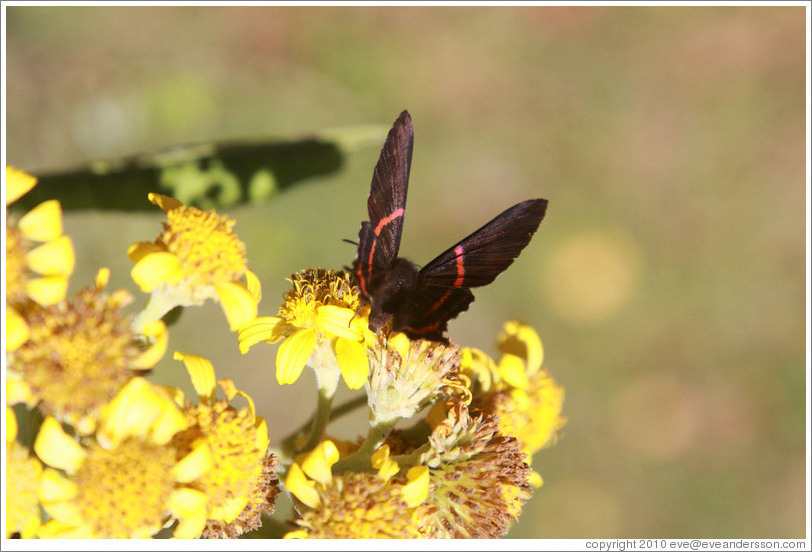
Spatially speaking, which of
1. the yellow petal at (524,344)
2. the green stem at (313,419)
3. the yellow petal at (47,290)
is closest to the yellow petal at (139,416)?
the yellow petal at (47,290)

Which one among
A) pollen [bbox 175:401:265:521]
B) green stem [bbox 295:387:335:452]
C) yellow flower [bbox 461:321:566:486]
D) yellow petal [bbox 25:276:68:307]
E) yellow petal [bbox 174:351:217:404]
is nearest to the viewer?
yellow petal [bbox 25:276:68:307]

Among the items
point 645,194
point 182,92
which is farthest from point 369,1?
point 645,194

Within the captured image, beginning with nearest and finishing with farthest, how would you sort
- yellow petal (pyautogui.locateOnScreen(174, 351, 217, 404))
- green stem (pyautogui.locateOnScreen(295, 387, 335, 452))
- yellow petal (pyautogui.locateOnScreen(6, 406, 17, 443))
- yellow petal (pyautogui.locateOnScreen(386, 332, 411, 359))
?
1. yellow petal (pyautogui.locateOnScreen(6, 406, 17, 443))
2. yellow petal (pyautogui.locateOnScreen(174, 351, 217, 404))
3. yellow petal (pyautogui.locateOnScreen(386, 332, 411, 359))
4. green stem (pyautogui.locateOnScreen(295, 387, 335, 452))

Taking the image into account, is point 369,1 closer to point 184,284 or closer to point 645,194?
point 645,194

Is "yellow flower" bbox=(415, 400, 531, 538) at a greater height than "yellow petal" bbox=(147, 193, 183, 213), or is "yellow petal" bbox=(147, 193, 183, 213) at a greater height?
"yellow petal" bbox=(147, 193, 183, 213)

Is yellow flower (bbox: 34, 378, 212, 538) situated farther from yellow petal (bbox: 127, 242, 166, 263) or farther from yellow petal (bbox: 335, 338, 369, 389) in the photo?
yellow petal (bbox: 335, 338, 369, 389)

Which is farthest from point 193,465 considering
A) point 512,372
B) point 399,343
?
point 512,372

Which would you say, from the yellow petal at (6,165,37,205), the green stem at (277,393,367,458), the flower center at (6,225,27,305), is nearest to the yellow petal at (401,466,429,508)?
the green stem at (277,393,367,458)
